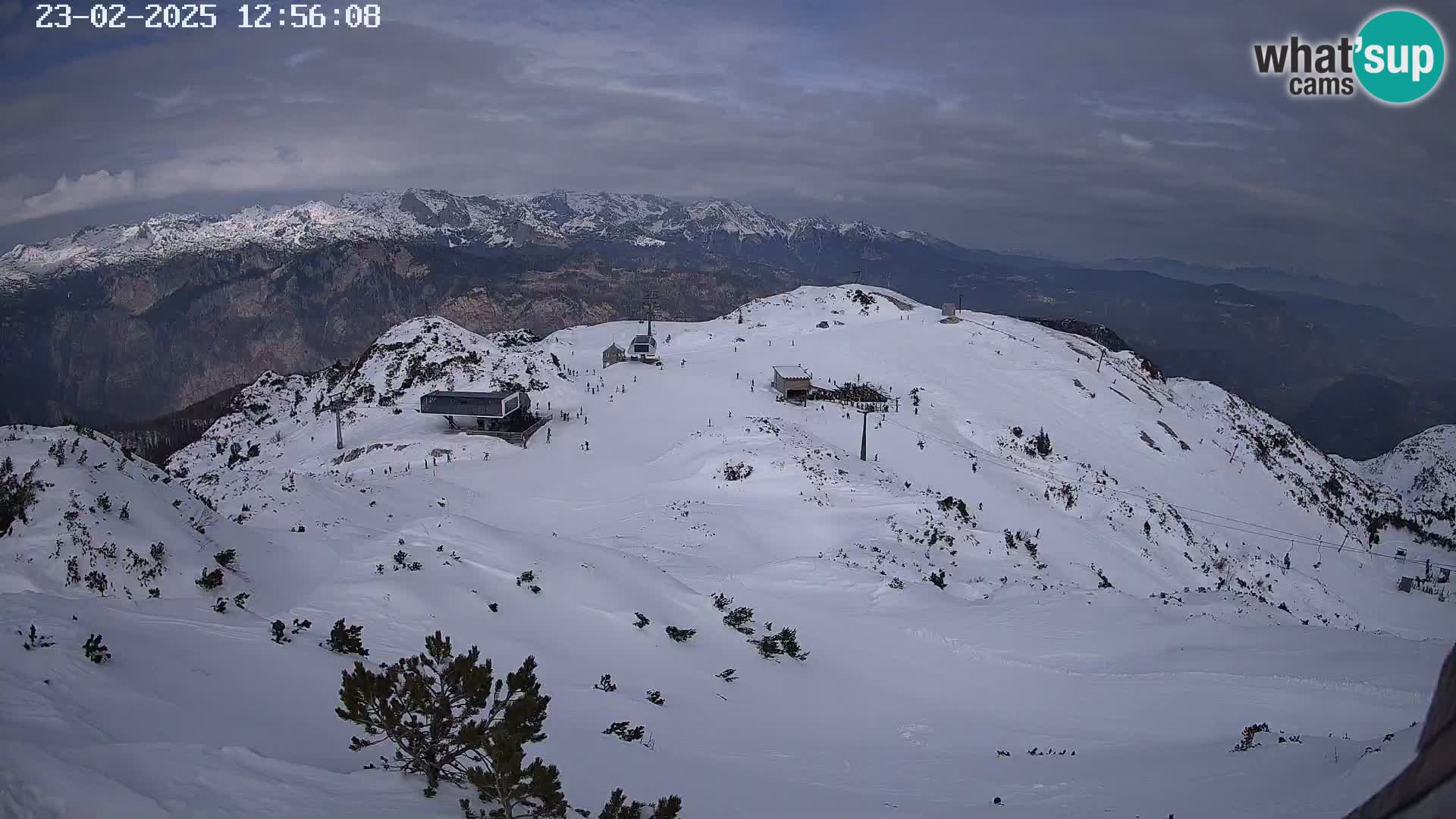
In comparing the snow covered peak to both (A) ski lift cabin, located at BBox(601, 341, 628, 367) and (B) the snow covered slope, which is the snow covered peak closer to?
(B) the snow covered slope

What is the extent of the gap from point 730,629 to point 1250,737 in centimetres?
1004

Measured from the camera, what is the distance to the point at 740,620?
1700cm

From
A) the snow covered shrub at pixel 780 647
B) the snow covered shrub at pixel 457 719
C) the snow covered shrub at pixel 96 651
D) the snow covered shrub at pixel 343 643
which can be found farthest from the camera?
the snow covered shrub at pixel 780 647

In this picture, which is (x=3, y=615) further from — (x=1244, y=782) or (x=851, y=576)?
(x=851, y=576)

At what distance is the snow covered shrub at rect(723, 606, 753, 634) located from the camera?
55.2 feet

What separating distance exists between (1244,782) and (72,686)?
1449 centimetres

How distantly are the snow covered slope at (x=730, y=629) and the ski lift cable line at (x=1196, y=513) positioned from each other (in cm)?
41

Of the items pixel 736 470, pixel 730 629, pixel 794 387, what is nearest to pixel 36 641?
pixel 730 629

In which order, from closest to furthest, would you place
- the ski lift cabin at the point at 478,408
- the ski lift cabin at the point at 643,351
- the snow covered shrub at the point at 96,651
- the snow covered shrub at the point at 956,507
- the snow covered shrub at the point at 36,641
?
the snow covered shrub at the point at 36,641
the snow covered shrub at the point at 96,651
the snow covered shrub at the point at 956,507
the ski lift cabin at the point at 478,408
the ski lift cabin at the point at 643,351

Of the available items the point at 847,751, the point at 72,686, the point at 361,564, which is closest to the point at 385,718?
the point at 72,686

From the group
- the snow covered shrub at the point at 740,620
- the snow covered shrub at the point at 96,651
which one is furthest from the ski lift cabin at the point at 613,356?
the snow covered shrub at the point at 96,651

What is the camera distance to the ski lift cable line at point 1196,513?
139 ft

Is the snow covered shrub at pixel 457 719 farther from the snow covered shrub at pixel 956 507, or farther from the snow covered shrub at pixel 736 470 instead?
the snow covered shrub at pixel 736 470

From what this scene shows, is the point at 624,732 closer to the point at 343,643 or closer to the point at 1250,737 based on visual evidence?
the point at 343,643
